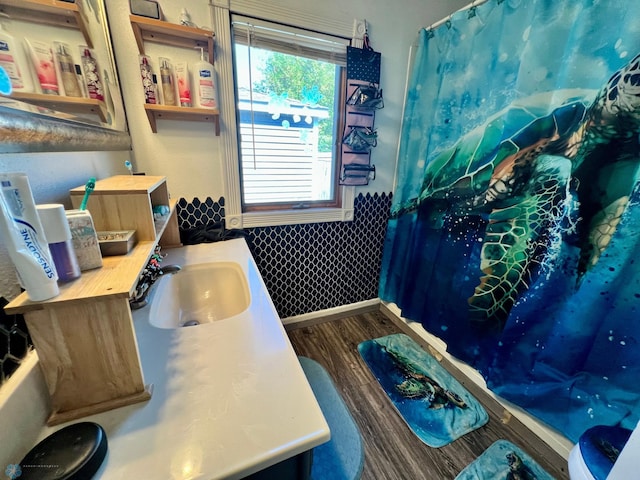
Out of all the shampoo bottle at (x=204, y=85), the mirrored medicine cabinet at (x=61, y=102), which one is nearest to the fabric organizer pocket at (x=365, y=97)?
the shampoo bottle at (x=204, y=85)

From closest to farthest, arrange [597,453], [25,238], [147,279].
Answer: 1. [25,238]
2. [597,453]
3. [147,279]

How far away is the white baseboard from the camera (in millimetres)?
1185

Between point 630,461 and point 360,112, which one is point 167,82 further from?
point 630,461

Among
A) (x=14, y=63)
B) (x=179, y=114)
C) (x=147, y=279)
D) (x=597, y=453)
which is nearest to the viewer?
(x=14, y=63)

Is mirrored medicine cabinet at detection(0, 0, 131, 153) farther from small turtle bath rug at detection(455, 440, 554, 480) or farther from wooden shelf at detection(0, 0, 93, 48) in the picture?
small turtle bath rug at detection(455, 440, 554, 480)

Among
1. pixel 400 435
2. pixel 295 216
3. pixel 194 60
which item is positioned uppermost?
pixel 194 60

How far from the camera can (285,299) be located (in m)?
1.98

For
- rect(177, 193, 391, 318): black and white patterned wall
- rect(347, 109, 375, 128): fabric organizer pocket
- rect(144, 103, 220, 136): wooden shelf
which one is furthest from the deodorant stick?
rect(347, 109, 375, 128): fabric organizer pocket

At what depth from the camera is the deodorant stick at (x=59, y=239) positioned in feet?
1.57

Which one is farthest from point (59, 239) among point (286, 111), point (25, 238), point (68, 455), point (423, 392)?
point (423, 392)

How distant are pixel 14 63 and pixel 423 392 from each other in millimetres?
2063

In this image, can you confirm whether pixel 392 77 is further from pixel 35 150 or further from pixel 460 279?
pixel 35 150

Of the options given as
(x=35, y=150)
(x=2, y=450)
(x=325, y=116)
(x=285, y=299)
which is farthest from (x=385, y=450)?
(x=325, y=116)

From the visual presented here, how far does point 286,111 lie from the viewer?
164 centimetres
